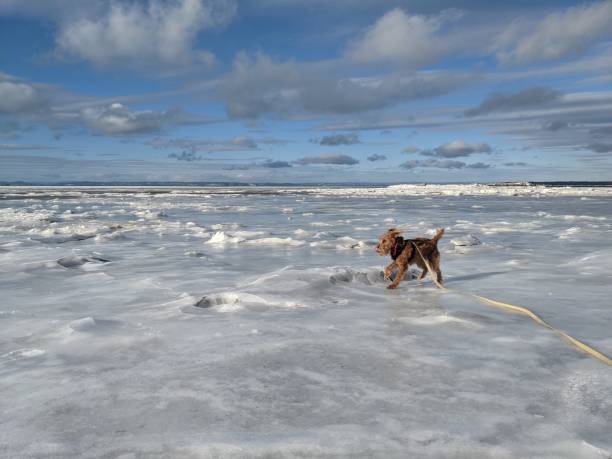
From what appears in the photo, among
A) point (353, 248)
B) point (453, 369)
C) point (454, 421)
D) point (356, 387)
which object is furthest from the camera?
point (353, 248)

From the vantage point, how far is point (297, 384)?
2664mm

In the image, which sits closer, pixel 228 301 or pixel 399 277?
pixel 228 301

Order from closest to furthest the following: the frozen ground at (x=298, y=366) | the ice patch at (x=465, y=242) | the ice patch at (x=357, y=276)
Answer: the frozen ground at (x=298, y=366) → the ice patch at (x=357, y=276) → the ice patch at (x=465, y=242)

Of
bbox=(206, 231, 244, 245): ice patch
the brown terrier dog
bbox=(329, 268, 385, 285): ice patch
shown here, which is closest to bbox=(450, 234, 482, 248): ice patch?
bbox=(329, 268, 385, 285): ice patch

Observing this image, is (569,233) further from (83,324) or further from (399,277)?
(83,324)

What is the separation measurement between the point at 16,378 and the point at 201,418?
1353mm

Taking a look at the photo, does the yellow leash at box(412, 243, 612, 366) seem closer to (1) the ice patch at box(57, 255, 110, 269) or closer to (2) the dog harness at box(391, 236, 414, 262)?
(2) the dog harness at box(391, 236, 414, 262)

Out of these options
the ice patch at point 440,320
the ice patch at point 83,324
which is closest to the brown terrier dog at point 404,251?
the ice patch at point 440,320

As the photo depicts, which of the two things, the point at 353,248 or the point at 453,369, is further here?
the point at 353,248

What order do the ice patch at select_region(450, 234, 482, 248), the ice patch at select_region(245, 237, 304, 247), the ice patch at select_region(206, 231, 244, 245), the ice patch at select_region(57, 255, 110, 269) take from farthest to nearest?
the ice patch at select_region(206, 231, 244, 245) < the ice patch at select_region(245, 237, 304, 247) < the ice patch at select_region(450, 234, 482, 248) < the ice patch at select_region(57, 255, 110, 269)

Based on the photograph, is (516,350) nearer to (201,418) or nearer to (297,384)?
(297,384)

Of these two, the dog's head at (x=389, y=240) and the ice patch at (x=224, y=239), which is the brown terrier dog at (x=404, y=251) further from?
the ice patch at (x=224, y=239)

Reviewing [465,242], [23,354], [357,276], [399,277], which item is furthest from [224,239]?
[23,354]

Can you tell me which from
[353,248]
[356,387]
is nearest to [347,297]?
[356,387]
